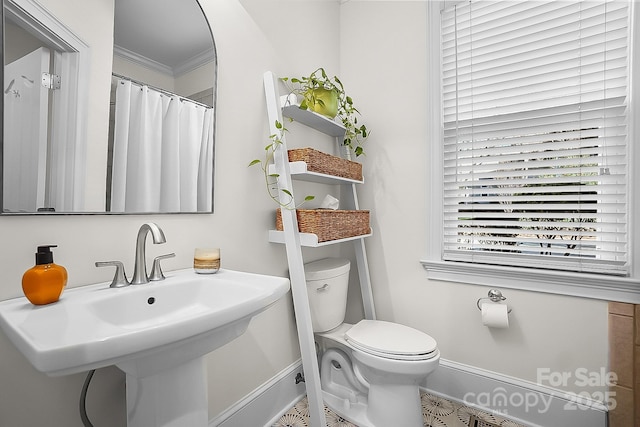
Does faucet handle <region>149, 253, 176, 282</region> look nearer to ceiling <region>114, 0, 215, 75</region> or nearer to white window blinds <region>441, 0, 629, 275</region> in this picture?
ceiling <region>114, 0, 215, 75</region>

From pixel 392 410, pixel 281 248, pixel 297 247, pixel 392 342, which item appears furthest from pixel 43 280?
pixel 392 410

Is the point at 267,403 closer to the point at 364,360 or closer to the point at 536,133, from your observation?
the point at 364,360

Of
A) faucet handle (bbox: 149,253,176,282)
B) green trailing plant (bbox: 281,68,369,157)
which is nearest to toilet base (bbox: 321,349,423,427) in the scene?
faucet handle (bbox: 149,253,176,282)

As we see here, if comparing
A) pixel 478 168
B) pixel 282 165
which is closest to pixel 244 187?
pixel 282 165

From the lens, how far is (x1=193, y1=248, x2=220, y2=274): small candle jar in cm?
107

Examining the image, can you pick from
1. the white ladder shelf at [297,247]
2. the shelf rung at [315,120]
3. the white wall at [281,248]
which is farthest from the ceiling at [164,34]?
the shelf rung at [315,120]

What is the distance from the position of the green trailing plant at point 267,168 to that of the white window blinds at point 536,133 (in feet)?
3.09

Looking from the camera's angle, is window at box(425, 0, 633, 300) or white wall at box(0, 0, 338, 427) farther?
window at box(425, 0, 633, 300)

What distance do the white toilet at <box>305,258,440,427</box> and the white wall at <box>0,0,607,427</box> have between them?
0.63ft

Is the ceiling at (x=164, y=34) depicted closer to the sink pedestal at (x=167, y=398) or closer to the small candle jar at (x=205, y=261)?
the small candle jar at (x=205, y=261)

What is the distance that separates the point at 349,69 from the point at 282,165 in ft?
3.58

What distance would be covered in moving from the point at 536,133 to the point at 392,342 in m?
1.25

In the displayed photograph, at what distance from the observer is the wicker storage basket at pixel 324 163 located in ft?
4.58

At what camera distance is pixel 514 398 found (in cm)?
153
